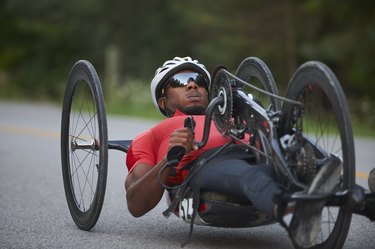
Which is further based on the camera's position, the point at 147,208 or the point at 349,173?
the point at 147,208

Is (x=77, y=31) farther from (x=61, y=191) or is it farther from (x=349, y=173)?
(x=349, y=173)

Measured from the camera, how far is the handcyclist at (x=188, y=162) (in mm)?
3656

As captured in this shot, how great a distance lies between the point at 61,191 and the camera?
6984mm

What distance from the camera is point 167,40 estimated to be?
101 ft

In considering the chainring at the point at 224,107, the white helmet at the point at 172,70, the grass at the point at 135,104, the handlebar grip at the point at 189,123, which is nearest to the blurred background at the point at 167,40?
the grass at the point at 135,104

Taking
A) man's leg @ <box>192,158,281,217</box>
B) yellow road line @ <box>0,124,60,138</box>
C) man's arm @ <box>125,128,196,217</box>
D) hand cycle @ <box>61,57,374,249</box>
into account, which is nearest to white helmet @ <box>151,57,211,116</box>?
hand cycle @ <box>61,57,374,249</box>

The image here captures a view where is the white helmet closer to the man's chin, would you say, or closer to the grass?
the man's chin

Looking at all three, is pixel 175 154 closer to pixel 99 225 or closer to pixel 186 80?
pixel 186 80


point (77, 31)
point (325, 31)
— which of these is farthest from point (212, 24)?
point (77, 31)

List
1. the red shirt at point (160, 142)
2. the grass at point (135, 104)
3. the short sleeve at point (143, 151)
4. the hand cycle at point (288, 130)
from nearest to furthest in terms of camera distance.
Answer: the hand cycle at point (288, 130)
the red shirt at point (160, 142)
the short sleeve at point (143, 151)
the grass at point (135, 104)

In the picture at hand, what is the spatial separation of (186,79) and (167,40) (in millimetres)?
25924

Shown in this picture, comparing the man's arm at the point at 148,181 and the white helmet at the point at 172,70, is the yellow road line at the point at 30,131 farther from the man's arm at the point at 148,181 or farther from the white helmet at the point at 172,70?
the man's arm at the point at 148,181

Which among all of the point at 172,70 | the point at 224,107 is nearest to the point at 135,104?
the point at 172,70

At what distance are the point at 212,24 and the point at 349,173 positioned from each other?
21347 mm
